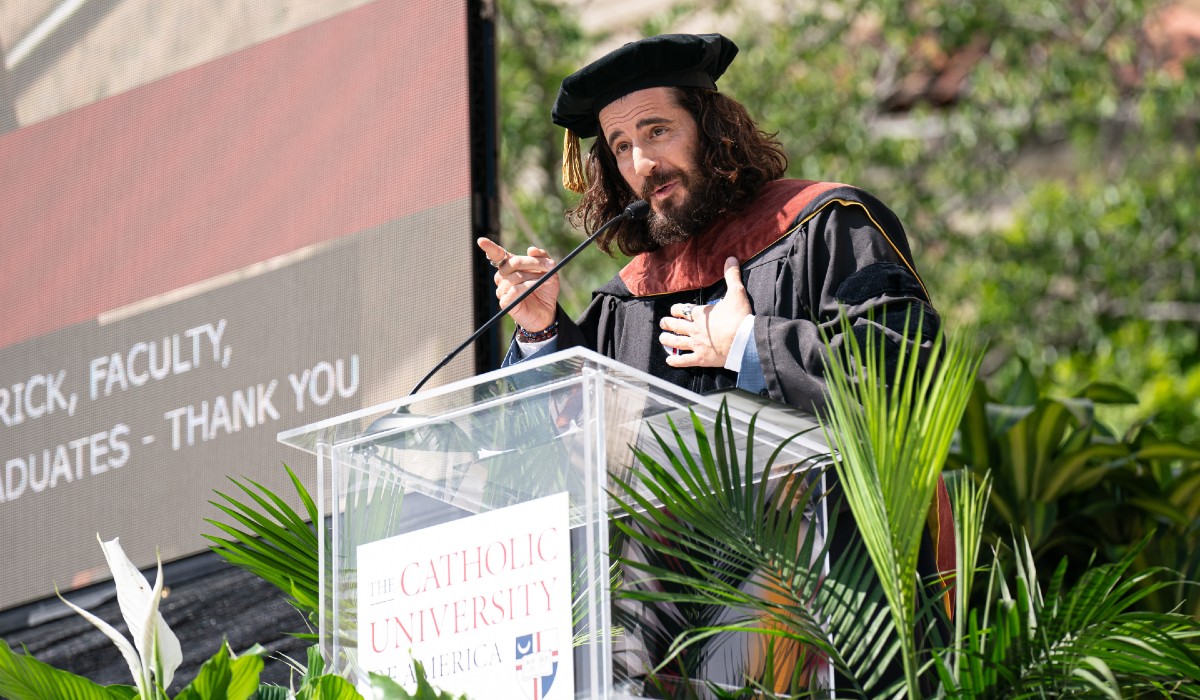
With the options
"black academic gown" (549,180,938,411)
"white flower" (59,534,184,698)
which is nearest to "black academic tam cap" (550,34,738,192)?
"black academic gown" (549,180,938,411)

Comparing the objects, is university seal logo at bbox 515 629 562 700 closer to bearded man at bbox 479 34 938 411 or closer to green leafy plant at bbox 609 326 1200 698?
green leafy plant at bbox 609 326 1200 698

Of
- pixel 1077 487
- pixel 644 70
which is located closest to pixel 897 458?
pixel 644 70

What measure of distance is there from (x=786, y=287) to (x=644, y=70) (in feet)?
A: 1.54

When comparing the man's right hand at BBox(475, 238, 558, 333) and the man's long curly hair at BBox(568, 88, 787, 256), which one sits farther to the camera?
the man's long curly hair at BBox(568, 88, 787, 256)

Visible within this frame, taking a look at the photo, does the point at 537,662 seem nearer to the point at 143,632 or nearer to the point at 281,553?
the point at 143,632

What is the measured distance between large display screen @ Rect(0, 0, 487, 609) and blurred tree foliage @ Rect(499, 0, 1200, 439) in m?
3.98

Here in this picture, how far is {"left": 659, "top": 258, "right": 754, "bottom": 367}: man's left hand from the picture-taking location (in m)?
2.39

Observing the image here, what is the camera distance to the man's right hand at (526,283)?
101 inches

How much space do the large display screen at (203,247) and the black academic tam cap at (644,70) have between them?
0.64 m

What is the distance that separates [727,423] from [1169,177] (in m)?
8.05

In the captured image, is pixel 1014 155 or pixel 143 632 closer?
pixel 143 632

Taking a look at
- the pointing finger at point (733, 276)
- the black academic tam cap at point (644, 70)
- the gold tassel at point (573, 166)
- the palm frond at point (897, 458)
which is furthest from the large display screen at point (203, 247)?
the palm frond at point (897, 458)

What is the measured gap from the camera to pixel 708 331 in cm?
240

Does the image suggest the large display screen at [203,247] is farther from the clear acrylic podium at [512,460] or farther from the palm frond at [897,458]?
the palm frond at [897,458]
